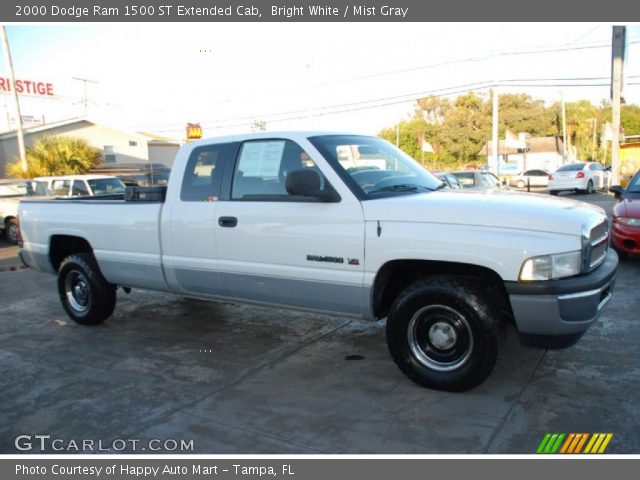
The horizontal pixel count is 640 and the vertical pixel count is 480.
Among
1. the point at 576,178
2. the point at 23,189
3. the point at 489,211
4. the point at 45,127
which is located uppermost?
the point at 45,127

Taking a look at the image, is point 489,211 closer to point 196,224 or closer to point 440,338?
point 440,338

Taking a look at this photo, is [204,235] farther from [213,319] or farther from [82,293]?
[82,293]

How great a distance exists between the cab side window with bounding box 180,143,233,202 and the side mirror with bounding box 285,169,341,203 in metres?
0.99

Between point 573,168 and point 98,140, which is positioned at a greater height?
point 98,140

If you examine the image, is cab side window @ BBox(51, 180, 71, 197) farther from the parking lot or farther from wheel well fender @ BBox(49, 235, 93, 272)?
the parking lot

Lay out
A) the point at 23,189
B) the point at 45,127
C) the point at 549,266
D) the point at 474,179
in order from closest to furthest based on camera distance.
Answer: the point at 549,266 → the point at 23,189 → the point at 474,179 → the point at 45,127

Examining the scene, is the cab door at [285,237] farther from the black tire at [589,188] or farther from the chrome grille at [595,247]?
the black tire at [589,188]

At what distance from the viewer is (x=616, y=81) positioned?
61.3 ft

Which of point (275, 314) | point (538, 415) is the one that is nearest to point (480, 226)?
point (538, 415)

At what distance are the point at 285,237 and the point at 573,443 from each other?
2426mm

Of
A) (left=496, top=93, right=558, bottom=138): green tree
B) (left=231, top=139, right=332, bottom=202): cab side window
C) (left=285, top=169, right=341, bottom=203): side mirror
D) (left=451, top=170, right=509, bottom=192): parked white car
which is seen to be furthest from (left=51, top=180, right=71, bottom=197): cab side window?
(left=496, top=93, right=558, bottom=138): green tree

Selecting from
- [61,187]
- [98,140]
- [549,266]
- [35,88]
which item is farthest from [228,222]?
[35,88]

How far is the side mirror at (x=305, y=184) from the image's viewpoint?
398 centimetres

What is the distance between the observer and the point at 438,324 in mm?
3941
